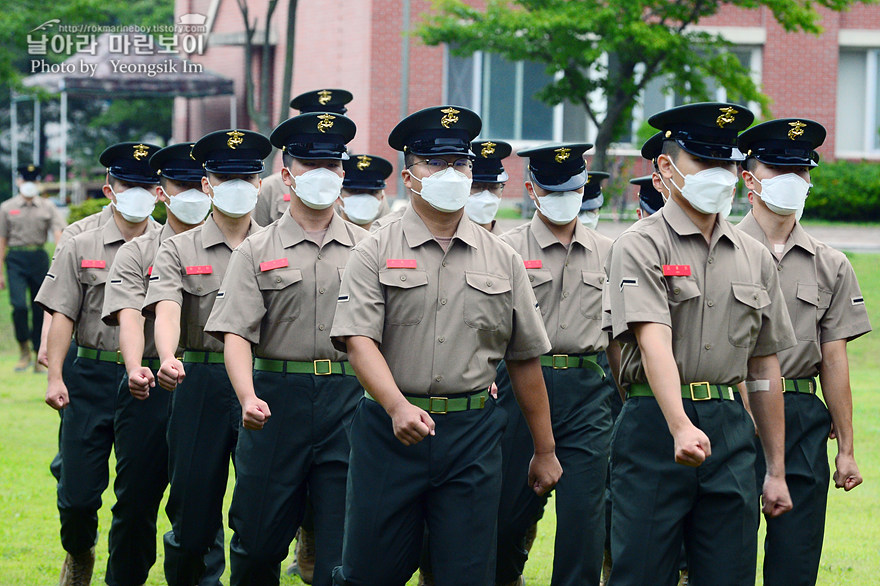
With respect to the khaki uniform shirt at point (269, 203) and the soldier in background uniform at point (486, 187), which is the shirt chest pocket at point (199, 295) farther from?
the khaki uniform shirt at point (269, 203)

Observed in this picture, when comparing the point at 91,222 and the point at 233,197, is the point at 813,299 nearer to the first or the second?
the point at 233,197

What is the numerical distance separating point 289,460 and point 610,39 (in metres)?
15.4

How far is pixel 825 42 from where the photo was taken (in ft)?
94.7

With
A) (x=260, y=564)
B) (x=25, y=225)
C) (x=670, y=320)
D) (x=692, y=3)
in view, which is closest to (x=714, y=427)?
(x=670, y=320)

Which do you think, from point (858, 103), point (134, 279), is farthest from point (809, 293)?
point (858, 103)

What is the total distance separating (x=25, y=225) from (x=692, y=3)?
1116 centimetres

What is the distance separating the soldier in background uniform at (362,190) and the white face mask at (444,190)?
Answer: 3.66 m

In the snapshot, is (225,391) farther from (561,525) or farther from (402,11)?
(402,11)

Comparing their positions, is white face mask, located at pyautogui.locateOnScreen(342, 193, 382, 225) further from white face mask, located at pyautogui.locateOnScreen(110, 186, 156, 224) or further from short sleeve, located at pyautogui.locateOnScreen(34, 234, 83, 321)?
short sleeve, located at pyautogui.locateOnScreen(34, 234, 83, 321)

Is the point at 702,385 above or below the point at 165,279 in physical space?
below

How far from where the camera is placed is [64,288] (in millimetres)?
7531

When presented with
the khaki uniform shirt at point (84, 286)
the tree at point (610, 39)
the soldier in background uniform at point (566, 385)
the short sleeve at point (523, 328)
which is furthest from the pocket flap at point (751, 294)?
the tree at point (610, 39)

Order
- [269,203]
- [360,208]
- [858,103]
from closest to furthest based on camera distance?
[360,208] → [269,203] → [858,103]

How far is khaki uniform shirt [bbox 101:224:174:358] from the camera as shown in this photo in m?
6.99
